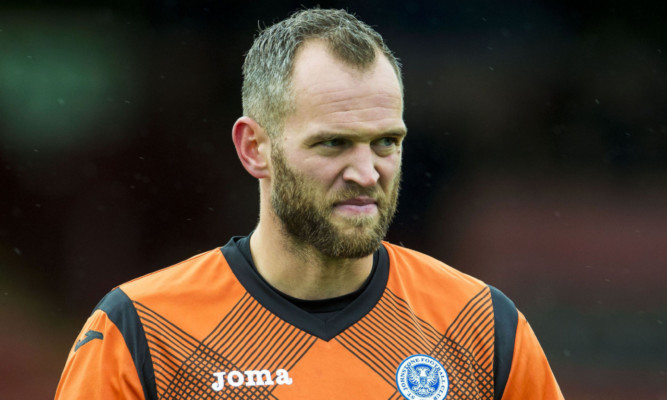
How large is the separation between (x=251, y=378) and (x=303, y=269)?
0.35 meters

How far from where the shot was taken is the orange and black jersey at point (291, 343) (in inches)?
94.6

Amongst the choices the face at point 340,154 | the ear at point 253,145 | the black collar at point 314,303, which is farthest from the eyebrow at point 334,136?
the black collar at point 314,303

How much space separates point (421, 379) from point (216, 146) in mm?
4461

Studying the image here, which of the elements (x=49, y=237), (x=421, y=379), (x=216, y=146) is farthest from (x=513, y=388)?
(x=49, y=237)

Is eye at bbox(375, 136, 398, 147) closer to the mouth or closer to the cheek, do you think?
the cheek

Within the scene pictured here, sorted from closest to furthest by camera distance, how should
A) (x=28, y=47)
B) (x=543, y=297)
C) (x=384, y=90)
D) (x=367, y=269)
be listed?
(x=384, y=90), (x=367, y=269), (x=28, y=47), (x=543, y=297)

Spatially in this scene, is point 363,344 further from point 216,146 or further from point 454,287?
point 216,146

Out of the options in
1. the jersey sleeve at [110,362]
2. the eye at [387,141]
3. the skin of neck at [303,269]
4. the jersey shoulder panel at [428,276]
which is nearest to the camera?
the jersey sleeve at [110,362]

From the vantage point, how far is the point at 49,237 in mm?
6719

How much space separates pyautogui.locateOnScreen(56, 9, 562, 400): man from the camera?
2.41 m

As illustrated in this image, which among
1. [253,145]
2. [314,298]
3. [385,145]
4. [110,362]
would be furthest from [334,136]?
[110,362]

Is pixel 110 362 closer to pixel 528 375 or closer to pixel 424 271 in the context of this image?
pixel 424 271

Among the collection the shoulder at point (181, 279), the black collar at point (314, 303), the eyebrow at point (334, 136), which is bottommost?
the black collar at point (314, 303)

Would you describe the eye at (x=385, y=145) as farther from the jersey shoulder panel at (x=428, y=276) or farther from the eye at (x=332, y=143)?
the jersey shoulder panel at (x=428, y=276)
